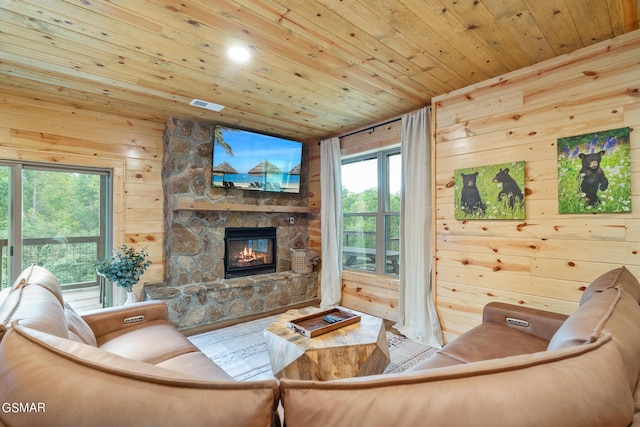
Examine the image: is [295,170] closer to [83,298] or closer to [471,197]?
[471,197]

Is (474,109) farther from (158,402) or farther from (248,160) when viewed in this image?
(158,402)

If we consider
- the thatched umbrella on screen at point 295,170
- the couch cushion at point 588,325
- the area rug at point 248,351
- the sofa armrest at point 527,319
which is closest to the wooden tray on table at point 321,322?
the area rug at point 248,351

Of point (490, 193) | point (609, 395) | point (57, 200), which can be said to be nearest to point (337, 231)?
point (490, 193)

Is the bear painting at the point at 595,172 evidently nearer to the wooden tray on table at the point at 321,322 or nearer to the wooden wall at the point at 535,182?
the wooden wall at the point at 535,182

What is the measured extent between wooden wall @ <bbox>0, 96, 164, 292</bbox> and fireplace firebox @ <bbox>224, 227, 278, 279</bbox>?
2.62 feet

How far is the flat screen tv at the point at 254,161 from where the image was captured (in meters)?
3.80

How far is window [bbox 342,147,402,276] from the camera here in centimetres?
383

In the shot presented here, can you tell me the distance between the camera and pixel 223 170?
3840mm

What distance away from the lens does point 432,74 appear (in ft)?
8.36

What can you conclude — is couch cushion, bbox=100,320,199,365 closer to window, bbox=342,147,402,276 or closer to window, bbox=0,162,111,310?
window, bbox=0,162,111,310

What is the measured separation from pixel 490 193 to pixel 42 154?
4.27m

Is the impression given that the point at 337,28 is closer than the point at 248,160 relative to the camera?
Yes

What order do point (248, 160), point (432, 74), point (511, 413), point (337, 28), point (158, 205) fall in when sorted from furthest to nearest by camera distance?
point (248, 160) → point (158, 205) → point (432, 74) → point (337, 28) → point (511, 413)

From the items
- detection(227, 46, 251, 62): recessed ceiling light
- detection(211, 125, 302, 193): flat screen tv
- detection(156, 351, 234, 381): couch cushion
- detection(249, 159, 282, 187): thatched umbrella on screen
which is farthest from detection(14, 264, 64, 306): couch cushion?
detection(249, 159, 282, 187): thatched umbrella on screen
